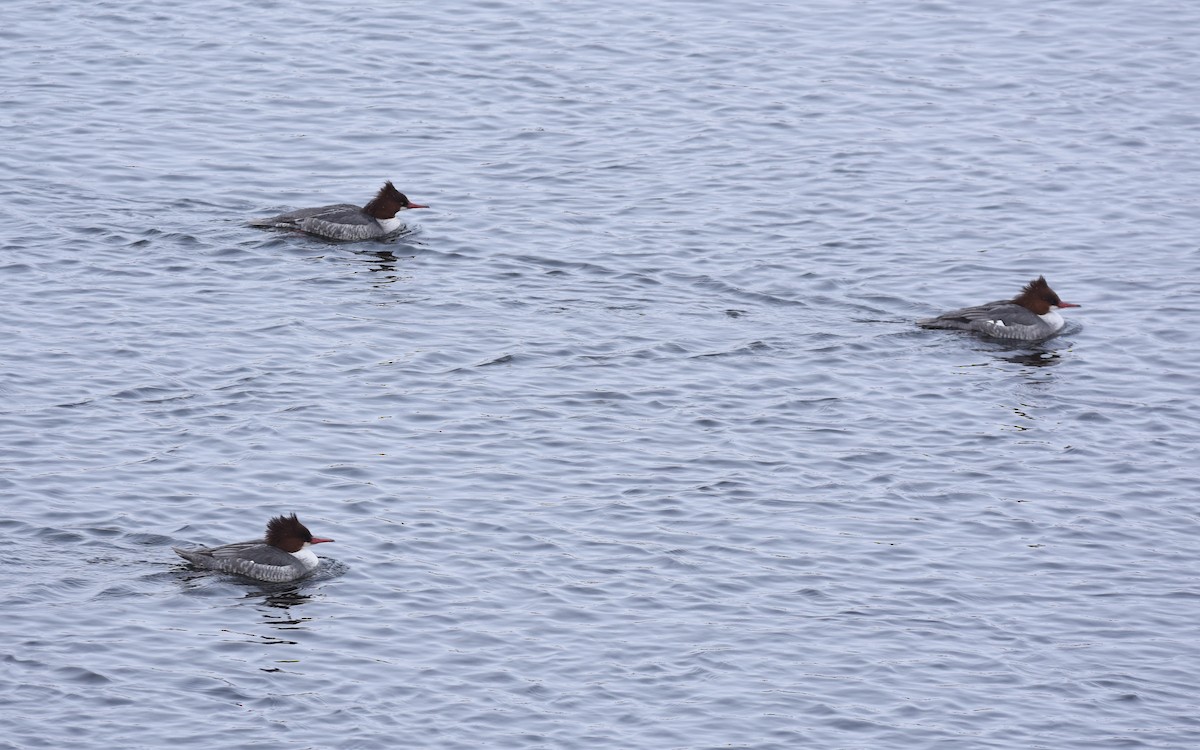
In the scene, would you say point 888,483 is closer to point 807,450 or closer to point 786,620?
point 807,450

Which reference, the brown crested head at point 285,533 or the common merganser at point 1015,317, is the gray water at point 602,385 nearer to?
the common merganser at point 1015,317

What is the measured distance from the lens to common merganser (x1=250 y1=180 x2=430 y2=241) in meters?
30.3

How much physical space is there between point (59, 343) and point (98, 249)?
4.13 m

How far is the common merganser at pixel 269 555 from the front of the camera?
1956cm

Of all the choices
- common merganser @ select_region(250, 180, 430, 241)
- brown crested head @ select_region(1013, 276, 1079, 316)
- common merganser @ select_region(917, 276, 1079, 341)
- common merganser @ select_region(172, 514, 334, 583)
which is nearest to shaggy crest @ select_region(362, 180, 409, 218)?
common merganser @ select_region(250, 180, 430, 241)

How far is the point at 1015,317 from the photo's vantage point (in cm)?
2722

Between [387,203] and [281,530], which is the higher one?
[387,203]

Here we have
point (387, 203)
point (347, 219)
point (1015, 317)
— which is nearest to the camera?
point (1015, 317)

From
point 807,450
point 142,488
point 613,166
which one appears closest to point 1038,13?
point 613,166

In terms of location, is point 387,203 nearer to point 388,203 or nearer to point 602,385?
point 388,203

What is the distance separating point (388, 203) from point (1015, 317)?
35.7ft

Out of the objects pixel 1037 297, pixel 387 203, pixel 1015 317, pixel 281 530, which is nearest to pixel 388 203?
pixel 387 203

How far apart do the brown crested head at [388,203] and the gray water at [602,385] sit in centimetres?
66

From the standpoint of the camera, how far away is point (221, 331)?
26.6 meters
